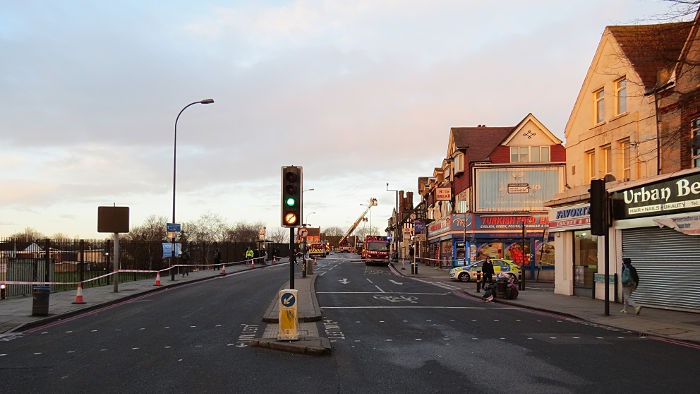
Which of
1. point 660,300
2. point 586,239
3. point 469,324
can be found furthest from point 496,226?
point 469,324

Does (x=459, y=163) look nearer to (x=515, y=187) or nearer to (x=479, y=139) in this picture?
(x=479, y=139)

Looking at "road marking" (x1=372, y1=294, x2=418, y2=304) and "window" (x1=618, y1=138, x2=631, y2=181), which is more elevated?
"window" (x1=618, y1=138, x2=631, y2=181)

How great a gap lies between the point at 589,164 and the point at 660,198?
6107 mm

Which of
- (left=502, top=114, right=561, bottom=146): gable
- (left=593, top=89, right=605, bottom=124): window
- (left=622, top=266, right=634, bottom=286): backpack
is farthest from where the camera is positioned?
(left=502, top=114, right=561, bottom=146): gable

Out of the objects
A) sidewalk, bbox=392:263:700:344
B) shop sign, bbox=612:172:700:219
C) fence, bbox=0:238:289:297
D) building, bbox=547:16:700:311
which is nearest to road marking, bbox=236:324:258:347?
sidewalk, bbox=392:263:700:344

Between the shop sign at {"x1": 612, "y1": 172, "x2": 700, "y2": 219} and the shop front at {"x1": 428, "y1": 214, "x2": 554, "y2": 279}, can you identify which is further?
the shop front at {"x1": 428, "y1": 214, "x2": 554, "y2": 279}

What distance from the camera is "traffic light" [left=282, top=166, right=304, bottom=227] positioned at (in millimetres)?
11633

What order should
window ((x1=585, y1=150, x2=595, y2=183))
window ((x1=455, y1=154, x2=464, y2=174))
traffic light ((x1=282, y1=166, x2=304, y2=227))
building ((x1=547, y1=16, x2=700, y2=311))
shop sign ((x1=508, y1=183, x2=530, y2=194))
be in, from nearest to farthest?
traffic light ((x1=282, y1=166, x2=304, y2=227)) < building ((x1=547, y1=16, x2=700, y2=311)) < window ((x1=585, y1=150, x2=595, y2=183)) < shop sign ((x1=508, y1=183, x2=530, y2=194)) < window ((x1=455, y1=154, x2=464, y2=174))

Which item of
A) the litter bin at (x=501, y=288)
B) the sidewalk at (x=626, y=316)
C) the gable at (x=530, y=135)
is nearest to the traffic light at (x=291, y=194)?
the sidewalk at (x=626, y=316)

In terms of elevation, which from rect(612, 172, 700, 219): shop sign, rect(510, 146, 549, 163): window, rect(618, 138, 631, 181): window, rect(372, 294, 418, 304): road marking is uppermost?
rect(510, 146, 549, 163): window

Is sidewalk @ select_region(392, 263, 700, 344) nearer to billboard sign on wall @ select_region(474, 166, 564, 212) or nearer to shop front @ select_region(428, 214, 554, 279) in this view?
shop front @ select_region(428, 214, 554, 279)

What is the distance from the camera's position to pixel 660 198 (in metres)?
16.9

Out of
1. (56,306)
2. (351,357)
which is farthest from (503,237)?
(351,357)

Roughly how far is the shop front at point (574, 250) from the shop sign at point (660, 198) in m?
2.10
